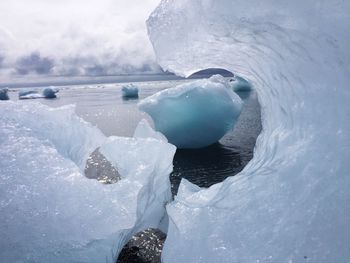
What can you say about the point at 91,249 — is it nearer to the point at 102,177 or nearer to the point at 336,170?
the point at 336,170

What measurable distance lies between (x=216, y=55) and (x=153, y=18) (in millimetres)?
752

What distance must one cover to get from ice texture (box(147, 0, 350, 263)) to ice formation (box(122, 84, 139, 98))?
1021 inches

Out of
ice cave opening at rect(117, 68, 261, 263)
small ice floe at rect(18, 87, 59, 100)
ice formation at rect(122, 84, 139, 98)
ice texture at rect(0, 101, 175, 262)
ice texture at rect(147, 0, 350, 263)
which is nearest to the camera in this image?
ice texture at rect(147, 0, 350, 263)

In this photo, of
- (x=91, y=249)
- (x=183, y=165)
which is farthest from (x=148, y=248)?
(x=183, y=165)

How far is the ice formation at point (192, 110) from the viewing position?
816 cm

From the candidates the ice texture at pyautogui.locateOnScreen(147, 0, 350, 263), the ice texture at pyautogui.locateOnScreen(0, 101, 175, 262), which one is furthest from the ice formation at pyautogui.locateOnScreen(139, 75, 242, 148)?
the ice texture at pyautogui.locateOnScreen(147, 0, 350, 263)

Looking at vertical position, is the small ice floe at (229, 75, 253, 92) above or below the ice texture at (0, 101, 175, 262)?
above

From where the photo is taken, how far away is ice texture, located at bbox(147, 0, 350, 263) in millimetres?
1695

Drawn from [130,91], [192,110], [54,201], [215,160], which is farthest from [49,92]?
[54,201]

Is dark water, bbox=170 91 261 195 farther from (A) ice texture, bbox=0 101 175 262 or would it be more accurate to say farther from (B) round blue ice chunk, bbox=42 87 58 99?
(B) round blue ice chunk, bbox=42 87 58 99

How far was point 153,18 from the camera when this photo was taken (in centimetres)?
280

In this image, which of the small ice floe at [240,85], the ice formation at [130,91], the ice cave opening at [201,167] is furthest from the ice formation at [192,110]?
the ice formation at [130,91]

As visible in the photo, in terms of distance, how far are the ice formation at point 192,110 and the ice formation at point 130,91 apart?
20.2 m

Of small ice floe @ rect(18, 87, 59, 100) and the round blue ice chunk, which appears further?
small ice floe @ rect(18, 87, 59, 100)
